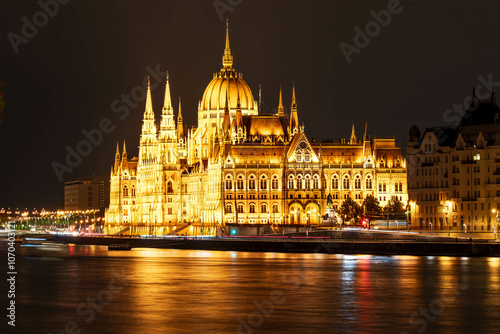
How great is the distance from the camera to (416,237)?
428 ft

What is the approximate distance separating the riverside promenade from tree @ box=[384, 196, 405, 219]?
54.0 ft

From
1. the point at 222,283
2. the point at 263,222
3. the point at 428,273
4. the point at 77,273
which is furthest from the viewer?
the point at 263,222

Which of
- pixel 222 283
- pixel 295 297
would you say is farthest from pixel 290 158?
pixel 295 297

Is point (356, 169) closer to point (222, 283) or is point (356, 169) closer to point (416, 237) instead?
point (416, 237)

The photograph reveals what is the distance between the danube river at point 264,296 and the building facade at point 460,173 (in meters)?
21.6

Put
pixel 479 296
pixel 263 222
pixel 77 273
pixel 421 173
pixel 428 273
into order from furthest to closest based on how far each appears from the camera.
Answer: pixel 263 222, pixel 421 173, pixel 77 273, pixel 428 273, pixel 479 296

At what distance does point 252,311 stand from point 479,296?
1648 centimetres

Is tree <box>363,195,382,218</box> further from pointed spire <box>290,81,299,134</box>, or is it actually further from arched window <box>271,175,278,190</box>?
pointed spire <box>290,81,299,134</box>

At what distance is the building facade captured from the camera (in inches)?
5295

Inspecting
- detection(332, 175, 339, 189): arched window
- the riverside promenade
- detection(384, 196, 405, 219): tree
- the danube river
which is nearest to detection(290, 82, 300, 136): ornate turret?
detection(332, 175, 339, 189): arched window

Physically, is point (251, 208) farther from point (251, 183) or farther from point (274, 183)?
point (274, 183)

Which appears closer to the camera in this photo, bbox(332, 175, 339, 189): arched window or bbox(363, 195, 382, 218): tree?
bbox(363, 195, 382, 218): tree

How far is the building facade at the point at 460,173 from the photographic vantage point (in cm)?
13450

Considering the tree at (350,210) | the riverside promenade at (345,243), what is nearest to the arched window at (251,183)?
the riverside promenade at (345,243)
